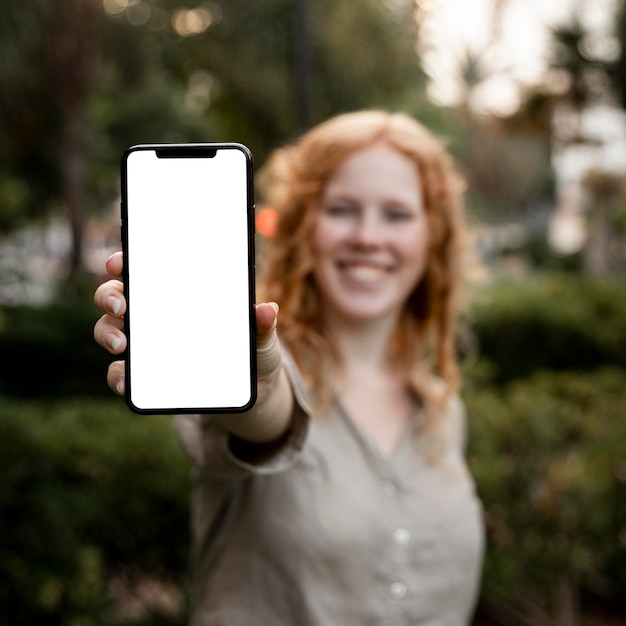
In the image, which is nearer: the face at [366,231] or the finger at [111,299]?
the finger at [111,299]

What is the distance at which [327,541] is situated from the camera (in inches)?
66.8

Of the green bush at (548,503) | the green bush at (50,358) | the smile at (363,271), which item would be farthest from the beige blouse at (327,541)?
the green bush at (50,358)

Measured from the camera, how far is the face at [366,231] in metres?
1.91

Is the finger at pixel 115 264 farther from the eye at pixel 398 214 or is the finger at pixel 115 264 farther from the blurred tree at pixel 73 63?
the blurred tree at pixel 73 63

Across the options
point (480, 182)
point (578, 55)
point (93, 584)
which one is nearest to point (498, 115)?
point (578, 55)

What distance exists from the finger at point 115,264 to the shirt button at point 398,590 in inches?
40.6

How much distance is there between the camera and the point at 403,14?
41.1ft

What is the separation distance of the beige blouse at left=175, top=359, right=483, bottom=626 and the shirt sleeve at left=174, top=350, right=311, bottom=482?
65 mm

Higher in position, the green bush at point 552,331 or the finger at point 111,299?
the finger at point 111,299

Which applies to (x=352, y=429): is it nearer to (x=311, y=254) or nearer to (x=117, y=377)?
(x=311, y=254)

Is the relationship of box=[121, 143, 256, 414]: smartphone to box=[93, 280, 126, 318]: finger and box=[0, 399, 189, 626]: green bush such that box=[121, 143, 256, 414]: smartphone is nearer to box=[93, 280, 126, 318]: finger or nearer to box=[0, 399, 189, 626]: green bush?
box=[93, 280, 126, 318]: finger

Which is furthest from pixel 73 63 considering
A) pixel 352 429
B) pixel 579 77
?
pixel 352 429

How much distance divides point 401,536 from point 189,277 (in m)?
0.96

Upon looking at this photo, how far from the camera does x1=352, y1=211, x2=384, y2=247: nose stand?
1.88 metres
